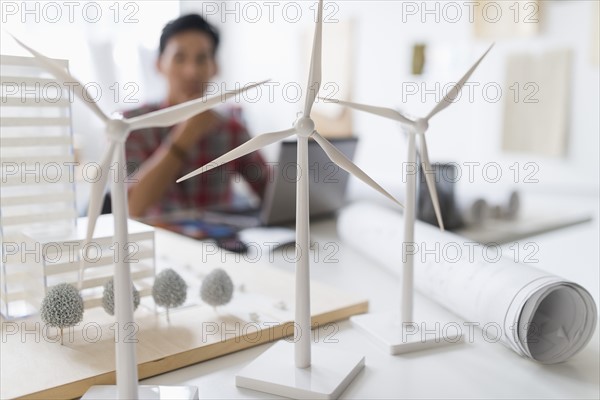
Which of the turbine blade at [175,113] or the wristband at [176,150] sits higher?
the turbine blade at [175,113]

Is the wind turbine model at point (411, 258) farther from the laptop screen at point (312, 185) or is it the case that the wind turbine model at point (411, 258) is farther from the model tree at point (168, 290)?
the laptop screen at point (312, 185)

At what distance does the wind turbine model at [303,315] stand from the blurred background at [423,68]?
3.65 feet

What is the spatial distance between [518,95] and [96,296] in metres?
2.30

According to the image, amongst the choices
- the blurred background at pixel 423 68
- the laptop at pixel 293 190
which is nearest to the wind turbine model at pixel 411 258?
the laptop at pixel 293 190

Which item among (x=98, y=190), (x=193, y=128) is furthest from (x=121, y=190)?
(x=193, y=128)

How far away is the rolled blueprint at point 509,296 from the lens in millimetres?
810

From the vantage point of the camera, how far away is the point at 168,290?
90 cm

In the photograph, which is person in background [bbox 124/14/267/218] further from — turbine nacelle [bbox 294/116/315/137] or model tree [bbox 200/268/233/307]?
turbine nacelle [bbox 294/116/315/137]

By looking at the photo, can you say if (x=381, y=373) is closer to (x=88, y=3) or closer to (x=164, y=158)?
(x=164, y=158)

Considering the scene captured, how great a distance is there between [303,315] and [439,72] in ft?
7.81

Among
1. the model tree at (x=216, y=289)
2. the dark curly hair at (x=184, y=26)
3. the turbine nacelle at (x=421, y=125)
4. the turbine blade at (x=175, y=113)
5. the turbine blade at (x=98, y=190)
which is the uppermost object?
the dark curly hair at (x=184, y=26)

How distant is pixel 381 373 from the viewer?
792mm

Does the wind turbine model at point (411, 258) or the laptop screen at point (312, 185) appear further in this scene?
the laptop screen at point (312, 185)

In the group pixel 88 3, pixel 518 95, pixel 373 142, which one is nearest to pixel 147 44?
pixel 88 3
